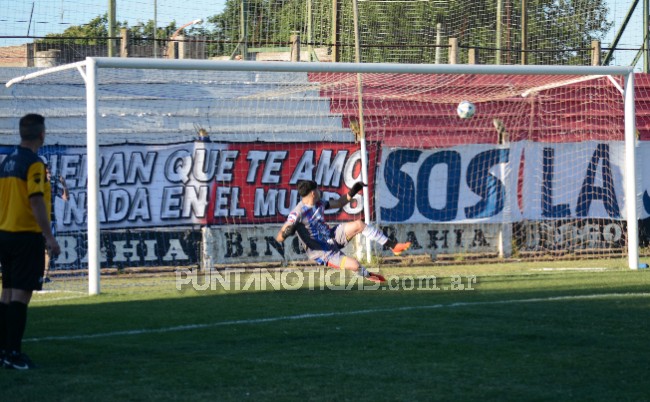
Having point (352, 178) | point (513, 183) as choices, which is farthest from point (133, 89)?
point (513, 183)

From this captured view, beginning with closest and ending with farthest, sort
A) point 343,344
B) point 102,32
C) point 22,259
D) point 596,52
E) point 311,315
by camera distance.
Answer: point 22,259 < point 343,344 < point 311,315 < point 596,52 < point 102,32

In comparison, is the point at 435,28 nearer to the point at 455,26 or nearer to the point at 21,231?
the point at 455,26

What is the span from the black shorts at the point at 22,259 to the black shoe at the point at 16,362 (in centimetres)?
54

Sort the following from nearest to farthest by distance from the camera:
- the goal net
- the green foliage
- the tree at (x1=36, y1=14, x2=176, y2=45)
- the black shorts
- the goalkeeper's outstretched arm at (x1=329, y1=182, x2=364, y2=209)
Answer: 1. the black shorts
2. the goalkeeper's outstretched arm at (x1=329, y1=182, x2=364, y2=209)
3. the goal net
4. the tree at (x1=36, y1=14, x2=176, y2=45)
5. the green foliage

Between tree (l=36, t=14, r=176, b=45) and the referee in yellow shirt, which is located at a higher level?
tree (l=36, t=14, r=176, b=45)

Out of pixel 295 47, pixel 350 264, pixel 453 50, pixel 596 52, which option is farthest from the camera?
pixel 596 52

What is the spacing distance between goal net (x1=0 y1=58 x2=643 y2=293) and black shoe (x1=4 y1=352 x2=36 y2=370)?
9.56 m

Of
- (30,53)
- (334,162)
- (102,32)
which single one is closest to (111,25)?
(30,53)

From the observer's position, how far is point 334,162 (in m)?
19.6

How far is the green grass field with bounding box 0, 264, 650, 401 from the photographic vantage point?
6875 mm

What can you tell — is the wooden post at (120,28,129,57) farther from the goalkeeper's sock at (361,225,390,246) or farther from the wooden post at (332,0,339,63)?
the goalkeeper's sock at (361,225,390,246)

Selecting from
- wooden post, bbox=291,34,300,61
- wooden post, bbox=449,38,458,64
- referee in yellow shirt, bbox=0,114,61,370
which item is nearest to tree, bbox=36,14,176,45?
wooden post, bbox=291,34,300,61

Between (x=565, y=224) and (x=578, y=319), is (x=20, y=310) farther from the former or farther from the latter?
(x=565, y=224)

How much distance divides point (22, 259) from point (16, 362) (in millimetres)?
829
